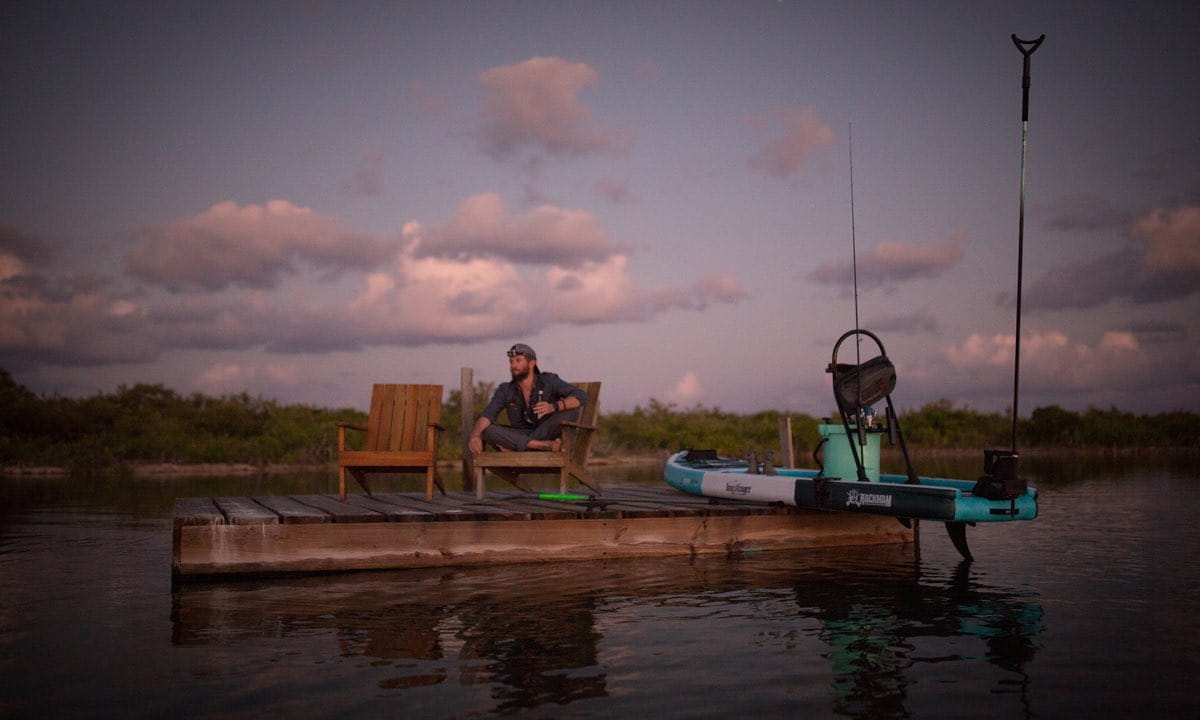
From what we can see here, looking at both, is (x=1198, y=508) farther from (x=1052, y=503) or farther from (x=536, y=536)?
(x=536, y=536)

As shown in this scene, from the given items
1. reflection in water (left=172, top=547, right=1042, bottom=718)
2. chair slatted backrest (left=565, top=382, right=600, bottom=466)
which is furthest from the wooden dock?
chair slatted backrest (left=565, top=382, right=600, bottom=466)

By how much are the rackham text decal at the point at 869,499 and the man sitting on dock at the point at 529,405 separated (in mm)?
2698

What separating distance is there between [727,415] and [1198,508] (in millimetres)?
21112

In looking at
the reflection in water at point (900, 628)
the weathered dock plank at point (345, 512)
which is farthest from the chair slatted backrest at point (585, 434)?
the reflection in water at point (900, 628)

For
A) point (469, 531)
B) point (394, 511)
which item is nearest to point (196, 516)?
point (394, 511)

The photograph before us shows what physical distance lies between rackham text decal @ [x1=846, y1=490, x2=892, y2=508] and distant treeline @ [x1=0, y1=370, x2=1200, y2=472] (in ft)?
61.5

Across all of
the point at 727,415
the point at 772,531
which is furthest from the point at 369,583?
the point at 727,415

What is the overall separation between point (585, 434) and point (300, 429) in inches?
823

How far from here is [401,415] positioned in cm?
959

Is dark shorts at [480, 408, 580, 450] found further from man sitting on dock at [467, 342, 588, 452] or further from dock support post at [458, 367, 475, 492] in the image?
dock support post at [458, 367, 475, 492]

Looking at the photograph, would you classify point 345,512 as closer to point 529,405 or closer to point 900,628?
point 529,405

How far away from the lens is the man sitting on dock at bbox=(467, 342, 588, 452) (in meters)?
9.31

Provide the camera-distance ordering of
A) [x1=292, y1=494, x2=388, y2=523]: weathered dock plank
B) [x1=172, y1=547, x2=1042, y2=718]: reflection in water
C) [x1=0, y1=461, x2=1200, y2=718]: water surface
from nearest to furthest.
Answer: [x1=0, y1=461, x2=1200, y2=718]: water surface, [x1=172, y1=547, x2=1042, y2=718]: reflection in water, [x1=292, y1=494, x2=388, y2=523]: weathered dock plank

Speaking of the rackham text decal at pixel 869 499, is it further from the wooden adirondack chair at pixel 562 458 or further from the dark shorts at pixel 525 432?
the dark shorts at pixel 525 432
